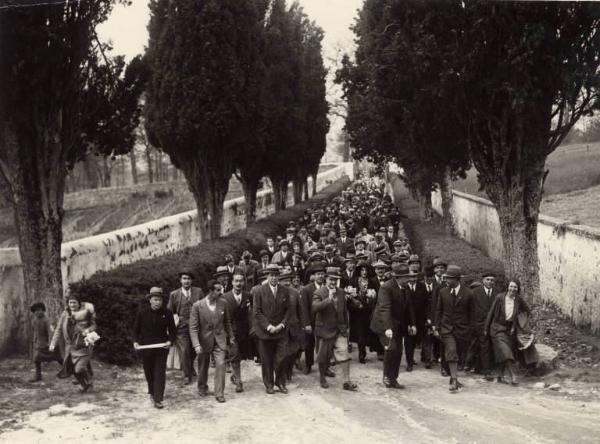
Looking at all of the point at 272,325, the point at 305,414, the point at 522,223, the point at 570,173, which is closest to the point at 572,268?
the point at 522,223

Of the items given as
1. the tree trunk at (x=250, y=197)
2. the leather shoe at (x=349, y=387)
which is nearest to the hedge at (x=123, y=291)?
the leather shoe at (x=349, y=387)

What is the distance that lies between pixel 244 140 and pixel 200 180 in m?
1.49

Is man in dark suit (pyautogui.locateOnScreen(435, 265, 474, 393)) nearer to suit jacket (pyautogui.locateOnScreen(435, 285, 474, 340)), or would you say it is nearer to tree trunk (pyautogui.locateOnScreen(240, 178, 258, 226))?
suit jacket (pyautogui.locateOnScreen(435, 285, 474, 340))

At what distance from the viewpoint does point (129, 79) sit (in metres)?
11.2

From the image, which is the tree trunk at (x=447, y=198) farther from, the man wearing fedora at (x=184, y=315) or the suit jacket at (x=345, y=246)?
the man wearing fedora at (x=184, y=315)

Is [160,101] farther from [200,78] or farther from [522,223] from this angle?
[522,223]

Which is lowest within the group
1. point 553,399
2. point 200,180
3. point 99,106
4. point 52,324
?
point 553,399

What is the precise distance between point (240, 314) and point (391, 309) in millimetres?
2130

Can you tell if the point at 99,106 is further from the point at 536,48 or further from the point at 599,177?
the point at 599,177

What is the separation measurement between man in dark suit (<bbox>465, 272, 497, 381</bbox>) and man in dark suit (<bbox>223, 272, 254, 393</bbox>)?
3.14 m

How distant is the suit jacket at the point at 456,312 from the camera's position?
965 centimetres

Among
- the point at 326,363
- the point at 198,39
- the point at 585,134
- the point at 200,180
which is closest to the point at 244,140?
the point at 200,180

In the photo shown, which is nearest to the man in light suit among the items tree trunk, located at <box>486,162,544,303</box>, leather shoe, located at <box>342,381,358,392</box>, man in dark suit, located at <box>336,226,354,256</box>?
leather shoe, located at <box>342,381,358,392</box>

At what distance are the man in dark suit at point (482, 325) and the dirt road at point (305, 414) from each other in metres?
0.26
